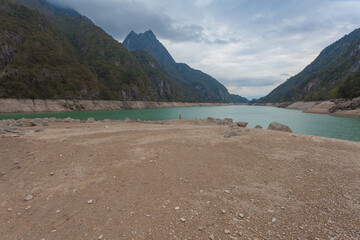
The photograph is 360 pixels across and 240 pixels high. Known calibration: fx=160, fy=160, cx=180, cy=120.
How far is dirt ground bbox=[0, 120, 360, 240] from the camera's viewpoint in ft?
12.7

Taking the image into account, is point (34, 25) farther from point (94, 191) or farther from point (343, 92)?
point (343, 92)

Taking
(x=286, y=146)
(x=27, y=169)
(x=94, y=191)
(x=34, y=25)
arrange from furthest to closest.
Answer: (x=34, y=25), (x=286, y=146), (x=27, y=169), (x=94, y=191)

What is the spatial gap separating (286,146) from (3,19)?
15426cm

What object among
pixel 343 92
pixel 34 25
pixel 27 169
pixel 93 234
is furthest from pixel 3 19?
pixel 343 92

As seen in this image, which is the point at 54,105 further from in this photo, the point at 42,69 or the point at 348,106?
the point at 348,106

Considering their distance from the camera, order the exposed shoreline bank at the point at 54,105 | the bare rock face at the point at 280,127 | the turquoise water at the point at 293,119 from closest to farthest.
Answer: the bare rock face at the point at 280,127
the turquoise water at the point at 293,119
the exposed shoreline bank at the point at 54,105

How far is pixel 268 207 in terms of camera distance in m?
4.62

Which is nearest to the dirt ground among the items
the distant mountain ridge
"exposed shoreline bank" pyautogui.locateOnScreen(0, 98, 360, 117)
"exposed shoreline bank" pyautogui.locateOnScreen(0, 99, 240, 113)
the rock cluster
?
"exposed shoreline bank" pyautogui.locateOnScreen(0, 98, 360, 117)

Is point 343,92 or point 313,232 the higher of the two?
point 343,92

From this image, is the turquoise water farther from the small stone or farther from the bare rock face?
the small stone

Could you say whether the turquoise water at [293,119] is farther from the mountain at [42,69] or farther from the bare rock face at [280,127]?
the mountain at [42,69]

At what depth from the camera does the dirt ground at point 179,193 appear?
3.87 metres

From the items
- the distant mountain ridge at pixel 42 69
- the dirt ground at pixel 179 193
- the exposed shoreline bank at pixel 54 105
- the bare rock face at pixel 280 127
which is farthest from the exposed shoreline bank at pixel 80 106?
the dirt ground at pixel 179 193

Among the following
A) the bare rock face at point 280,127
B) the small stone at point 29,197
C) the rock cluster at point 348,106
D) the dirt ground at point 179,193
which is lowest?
the small stone at point 29,197
